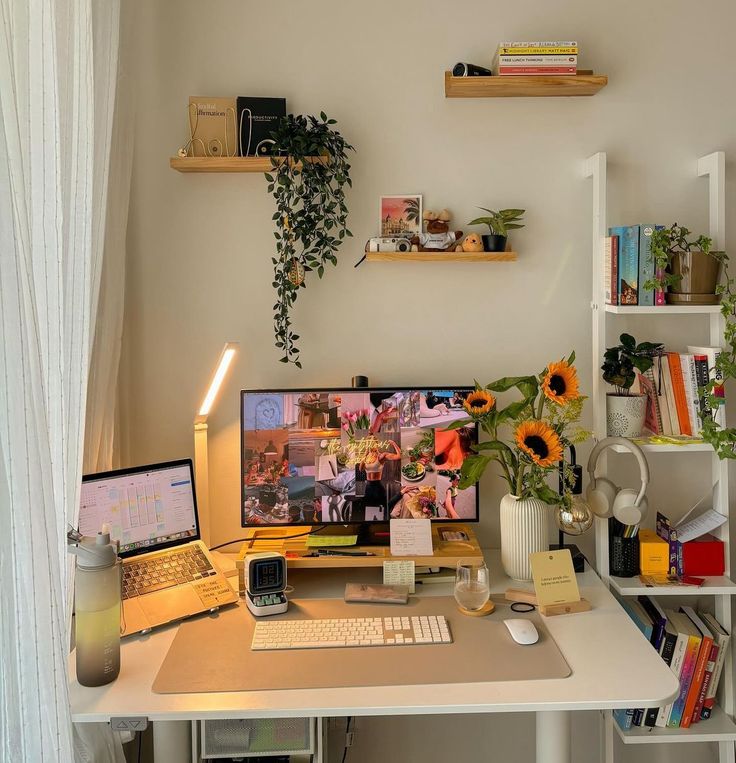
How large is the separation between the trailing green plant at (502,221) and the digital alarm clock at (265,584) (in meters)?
1.07

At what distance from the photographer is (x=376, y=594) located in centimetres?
190

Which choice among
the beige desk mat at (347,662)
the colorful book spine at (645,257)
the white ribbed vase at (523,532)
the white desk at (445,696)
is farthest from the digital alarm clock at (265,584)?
the colorful book spine at (645,257)

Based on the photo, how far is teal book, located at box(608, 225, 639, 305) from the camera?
2.05m

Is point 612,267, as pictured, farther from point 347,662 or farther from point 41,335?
point 41,335

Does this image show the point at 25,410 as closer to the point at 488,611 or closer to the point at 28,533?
the point at 28,533

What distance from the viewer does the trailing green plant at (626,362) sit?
205cm

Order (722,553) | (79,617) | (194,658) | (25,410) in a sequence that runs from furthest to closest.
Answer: (722,553)
(194,658)
(79,617)
(25,410)

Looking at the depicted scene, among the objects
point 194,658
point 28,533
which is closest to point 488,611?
point 194,658

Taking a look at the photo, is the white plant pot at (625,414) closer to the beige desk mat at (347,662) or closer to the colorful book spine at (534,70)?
the beige desk mat at (347,662)

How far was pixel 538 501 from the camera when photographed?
6.57 feet

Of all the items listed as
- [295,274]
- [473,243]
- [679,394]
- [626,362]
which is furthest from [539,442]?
[295,274]

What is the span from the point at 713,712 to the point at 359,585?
1082 mm

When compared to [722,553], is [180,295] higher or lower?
higher

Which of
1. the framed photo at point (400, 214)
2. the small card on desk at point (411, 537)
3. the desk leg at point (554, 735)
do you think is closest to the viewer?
the desk leg at point (554, 735)
